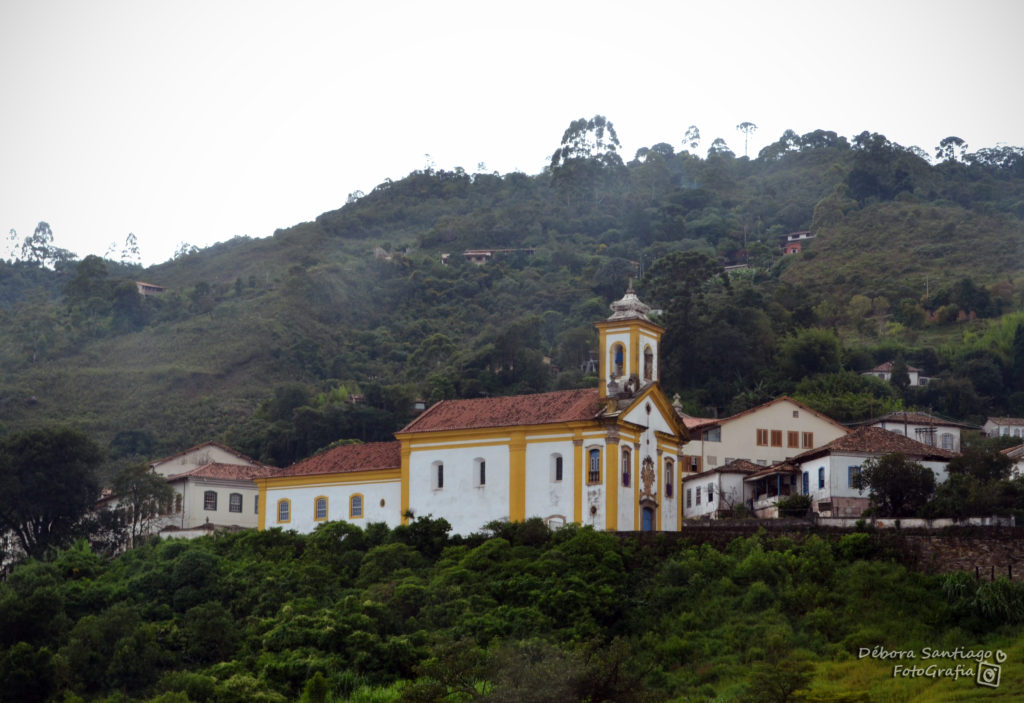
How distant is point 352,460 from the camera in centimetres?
5328

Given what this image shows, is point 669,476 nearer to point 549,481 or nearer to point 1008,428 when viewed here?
point 549,481

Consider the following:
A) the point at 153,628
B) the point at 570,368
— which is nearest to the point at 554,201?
the point at 570,368

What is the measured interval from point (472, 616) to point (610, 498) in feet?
24.3

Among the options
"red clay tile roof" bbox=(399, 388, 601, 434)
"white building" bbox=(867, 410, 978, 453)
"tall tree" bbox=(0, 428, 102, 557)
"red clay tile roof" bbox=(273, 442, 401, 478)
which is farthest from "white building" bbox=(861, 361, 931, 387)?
"tall tree" bbox=(0, 428, 102, 557)

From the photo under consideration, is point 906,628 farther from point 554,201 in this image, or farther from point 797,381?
point 554,201

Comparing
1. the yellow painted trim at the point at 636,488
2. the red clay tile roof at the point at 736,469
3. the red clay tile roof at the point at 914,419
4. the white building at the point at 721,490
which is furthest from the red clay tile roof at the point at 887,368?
the yellow painted trim at the point at 636,488

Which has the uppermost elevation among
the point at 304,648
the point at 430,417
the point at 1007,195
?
the point at 1007,195

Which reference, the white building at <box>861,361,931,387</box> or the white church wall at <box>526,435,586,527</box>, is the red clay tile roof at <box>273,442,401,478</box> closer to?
the white church wall at <box>526,435,586,527</box>

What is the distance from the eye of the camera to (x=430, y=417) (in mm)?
51219

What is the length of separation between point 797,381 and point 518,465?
107 feet

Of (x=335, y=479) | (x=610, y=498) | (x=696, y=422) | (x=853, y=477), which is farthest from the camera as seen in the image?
(x=696, y=422)

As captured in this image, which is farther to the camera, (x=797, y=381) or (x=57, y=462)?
(x=797, y=381)

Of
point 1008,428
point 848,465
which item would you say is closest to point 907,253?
point 1008,428

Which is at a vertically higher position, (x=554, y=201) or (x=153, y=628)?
(x=554, y=201)
